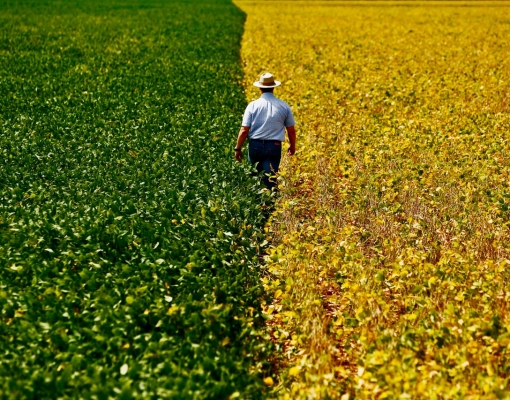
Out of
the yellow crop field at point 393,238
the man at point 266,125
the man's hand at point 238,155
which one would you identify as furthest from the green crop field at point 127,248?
the yellow crop field at point 393,238

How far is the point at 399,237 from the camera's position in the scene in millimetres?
8055

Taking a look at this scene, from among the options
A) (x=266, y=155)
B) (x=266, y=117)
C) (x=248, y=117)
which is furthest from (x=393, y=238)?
(x=248, y=117)

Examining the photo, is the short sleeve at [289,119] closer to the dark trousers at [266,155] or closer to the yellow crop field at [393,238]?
the dark trousers at [266,155]

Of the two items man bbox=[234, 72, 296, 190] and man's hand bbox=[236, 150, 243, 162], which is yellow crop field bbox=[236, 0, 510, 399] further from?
man's hand bbox=[236, 150, 243, 162]

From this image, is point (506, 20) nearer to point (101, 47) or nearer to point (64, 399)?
point (101, 47)

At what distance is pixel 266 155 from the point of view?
966cm

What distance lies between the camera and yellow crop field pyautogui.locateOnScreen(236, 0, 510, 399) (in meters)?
5.45

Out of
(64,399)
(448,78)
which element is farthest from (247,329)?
(448,78)

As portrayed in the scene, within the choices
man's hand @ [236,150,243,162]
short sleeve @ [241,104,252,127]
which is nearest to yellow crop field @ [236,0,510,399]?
man's hand @ [236,150,243,162]

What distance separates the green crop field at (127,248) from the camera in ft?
17.0

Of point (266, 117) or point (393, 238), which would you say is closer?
point (393, 238)

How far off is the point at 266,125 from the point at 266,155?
1.51 ft

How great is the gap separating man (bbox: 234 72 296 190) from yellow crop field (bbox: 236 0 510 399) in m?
0.56

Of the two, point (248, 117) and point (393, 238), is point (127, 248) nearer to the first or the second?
point (248, 117)
